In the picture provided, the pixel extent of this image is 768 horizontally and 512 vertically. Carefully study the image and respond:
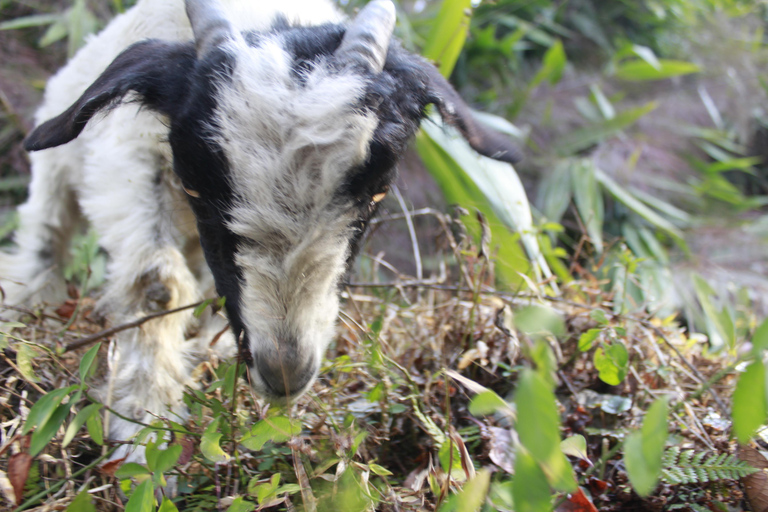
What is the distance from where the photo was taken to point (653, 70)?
17.3 feet

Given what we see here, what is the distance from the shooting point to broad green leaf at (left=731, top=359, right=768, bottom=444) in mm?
825

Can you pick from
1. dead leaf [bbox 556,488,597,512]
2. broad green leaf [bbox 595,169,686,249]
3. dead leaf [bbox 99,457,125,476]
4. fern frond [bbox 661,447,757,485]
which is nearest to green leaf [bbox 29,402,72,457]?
dead leaf [bbox 99,457,125,476]

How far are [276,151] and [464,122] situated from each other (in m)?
0.86

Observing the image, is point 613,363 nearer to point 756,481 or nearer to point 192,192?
point 756,481

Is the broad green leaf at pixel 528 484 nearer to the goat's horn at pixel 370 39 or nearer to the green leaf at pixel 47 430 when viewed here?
the green leaf at pixel 47 430

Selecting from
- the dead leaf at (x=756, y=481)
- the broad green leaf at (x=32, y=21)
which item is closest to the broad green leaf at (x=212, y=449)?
the dead leaf at (x=756, y=481)

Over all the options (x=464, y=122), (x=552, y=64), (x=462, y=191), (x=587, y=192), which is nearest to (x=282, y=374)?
(x=464, y=122)

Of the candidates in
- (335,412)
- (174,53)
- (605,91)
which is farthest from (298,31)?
(605,91)

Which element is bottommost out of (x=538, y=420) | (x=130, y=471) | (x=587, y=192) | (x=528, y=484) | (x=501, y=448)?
(x=587, y=192)

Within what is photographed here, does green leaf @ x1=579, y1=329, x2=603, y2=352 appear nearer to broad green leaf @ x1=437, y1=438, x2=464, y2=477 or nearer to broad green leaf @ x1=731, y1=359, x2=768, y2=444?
broad green leaf @ x1=437, y1=438, x2=464, y2=477

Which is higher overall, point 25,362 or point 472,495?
point 472,495

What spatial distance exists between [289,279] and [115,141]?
50.9 inches

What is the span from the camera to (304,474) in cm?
131

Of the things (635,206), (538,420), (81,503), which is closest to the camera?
(538,420)
